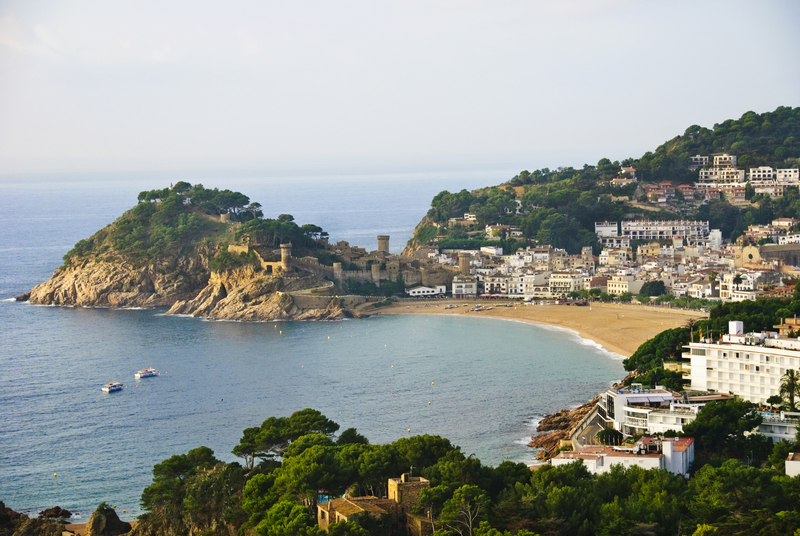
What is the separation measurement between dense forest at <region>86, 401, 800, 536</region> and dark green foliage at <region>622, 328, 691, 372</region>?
648cm

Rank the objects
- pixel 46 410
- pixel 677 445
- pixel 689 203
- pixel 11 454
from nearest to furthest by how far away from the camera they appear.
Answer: pixel 677 445 → pixel 11 454 → pixel 46 410 → pixel 689 203

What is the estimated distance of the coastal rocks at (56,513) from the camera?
67.9 feet

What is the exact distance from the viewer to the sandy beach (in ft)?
127

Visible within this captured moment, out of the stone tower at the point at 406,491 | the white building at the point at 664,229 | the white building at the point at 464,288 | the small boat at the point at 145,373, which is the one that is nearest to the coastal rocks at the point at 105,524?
the stone tower at the point at 406,491

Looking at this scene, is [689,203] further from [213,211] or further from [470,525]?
[470,525]

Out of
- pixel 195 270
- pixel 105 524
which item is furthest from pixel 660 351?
pixel 195 270

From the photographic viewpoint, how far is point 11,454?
987 inches

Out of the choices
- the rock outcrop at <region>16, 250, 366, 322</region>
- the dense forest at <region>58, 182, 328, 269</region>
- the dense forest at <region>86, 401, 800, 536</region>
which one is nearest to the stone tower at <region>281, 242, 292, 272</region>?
the rock outcrop at <region>16, 250, 366, 322</region>

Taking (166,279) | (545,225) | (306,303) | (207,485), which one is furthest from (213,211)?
(207,485)


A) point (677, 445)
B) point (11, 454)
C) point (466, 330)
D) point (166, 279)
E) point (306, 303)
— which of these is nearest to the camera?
point (677, 445)

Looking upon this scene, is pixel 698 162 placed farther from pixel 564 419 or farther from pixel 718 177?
pixel 564 419

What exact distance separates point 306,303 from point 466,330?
9.75 m

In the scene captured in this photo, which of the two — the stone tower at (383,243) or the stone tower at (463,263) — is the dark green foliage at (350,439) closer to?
the stone tower at (463,263)

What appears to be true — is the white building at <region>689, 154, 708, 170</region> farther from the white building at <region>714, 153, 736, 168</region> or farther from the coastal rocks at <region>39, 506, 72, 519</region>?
the coastal rocks at <region>39, 506, 72, 519</region>
